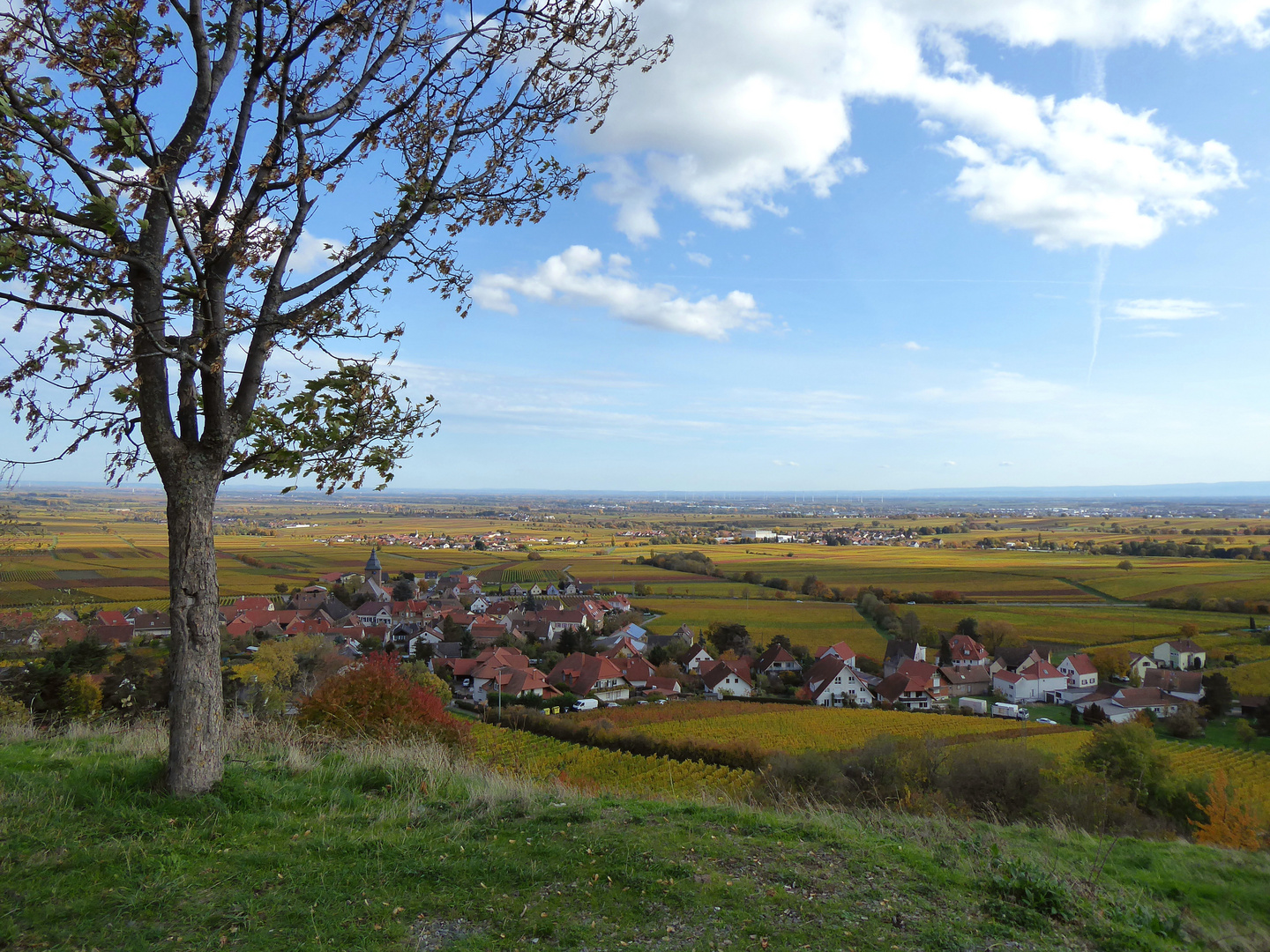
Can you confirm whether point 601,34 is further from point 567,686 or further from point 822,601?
point 822,601

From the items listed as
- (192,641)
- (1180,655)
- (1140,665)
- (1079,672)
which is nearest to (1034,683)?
(1079,672)

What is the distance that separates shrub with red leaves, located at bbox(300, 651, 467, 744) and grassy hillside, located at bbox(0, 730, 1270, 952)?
479 cm

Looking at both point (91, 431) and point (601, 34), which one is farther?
point (601, 34)

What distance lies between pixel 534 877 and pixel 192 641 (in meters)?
3.14

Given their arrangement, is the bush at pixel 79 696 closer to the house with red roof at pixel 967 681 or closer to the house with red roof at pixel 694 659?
the house with red roof at pixel 694 659

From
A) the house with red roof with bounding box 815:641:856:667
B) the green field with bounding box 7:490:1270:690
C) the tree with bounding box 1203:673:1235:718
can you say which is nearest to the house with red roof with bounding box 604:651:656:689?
the house with red roof with bounding box 815:641:856:667

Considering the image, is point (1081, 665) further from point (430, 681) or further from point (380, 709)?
point (380, 709)

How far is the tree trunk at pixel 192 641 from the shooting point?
510 centimetres

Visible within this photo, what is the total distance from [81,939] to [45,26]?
18.4 feet

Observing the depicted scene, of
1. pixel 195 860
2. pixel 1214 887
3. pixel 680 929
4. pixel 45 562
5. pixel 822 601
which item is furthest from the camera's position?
pixel 822 601

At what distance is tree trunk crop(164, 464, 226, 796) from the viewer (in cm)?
510

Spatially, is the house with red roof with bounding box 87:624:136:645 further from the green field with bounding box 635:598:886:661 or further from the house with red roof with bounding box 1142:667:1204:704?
the house with red roof with bounding box 1142:667:1204:704

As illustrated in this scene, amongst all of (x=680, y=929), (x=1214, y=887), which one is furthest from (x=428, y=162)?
(x=1214, y=887)

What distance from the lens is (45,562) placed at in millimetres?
54719
